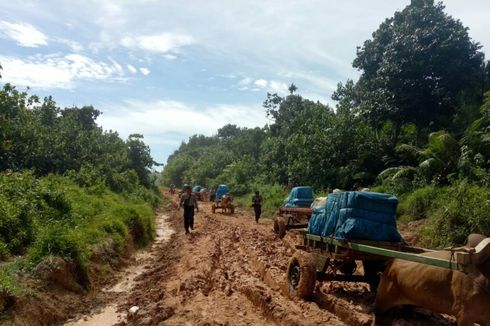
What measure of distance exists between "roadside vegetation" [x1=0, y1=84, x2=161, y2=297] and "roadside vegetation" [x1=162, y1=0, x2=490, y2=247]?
9.57 meters

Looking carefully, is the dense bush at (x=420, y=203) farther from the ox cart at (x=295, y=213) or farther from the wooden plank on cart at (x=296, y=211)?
the wooden plank on cart at (x=296, y=211)

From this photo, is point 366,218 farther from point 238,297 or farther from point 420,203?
point 420,203

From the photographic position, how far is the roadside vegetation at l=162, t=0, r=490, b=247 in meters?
16.6

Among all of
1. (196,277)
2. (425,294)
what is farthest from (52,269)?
(425,294)

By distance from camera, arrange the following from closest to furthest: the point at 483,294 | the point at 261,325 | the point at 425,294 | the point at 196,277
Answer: the point at 483,294 → the point at 425,294 → the point at 261,325 → the point at 196,277

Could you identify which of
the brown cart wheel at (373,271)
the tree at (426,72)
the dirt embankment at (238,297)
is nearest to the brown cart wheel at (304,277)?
the dirt embankment at (238,297)

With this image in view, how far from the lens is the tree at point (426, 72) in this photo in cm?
2264

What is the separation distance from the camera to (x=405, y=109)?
2338cm

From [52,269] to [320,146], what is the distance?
67.5 ft

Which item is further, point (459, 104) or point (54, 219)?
point (459, 104)

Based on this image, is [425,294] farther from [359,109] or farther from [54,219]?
[359,109]

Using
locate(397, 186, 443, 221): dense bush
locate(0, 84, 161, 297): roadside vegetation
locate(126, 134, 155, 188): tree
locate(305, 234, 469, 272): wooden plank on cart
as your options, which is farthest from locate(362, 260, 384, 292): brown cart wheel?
locate(126, 134, 155, 188): tree

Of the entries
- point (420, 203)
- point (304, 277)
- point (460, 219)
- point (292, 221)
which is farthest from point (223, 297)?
point (420, 203)

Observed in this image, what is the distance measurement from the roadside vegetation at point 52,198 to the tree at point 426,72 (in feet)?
46.8
